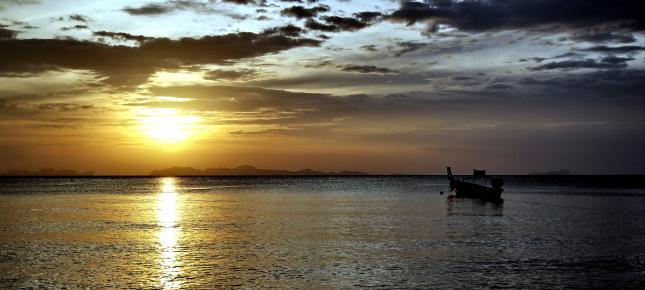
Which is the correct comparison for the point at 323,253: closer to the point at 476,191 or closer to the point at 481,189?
the point at 481,189

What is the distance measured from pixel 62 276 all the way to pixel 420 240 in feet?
78.3

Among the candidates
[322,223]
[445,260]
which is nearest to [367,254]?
[445,260]

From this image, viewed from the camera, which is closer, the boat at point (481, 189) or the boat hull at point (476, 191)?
the boat hull at point (476, 191)

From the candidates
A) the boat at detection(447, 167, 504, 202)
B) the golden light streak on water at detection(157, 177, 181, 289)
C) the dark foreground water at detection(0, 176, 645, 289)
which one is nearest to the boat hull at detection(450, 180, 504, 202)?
the boat at detection(447, 167, 504, 202)

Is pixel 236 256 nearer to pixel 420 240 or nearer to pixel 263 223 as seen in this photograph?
pixel 420 240

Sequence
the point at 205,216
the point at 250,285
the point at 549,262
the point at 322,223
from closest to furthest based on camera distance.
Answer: the point at 250,285 → the point at 549,262 → the point at 322,223 → the point at 205,216

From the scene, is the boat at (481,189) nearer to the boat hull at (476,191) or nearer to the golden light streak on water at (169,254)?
the boat hull at (476,191)

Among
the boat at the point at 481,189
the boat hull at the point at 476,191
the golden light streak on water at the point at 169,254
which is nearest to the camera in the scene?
the golden light streak on water at the point at 169,254

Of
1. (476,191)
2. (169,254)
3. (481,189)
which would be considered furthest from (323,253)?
(476,191)

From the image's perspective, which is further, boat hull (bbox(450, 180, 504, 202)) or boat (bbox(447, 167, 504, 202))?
boat (bbox(447, 167, 504, 202))

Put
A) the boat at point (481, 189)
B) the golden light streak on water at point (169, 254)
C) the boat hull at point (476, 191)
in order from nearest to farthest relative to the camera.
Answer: the golden light streak on water at point (169, 254) < the boat hull at point (476, 191) < the boat at point (481, 189)

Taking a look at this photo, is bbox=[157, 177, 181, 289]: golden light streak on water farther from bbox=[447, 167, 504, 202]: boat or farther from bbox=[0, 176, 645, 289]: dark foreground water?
bbox=[447, 167, 504, 202]: boat

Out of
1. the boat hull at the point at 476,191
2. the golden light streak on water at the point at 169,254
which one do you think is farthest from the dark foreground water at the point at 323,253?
the boat hull at the point at 476,191

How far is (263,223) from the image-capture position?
55.6 m
